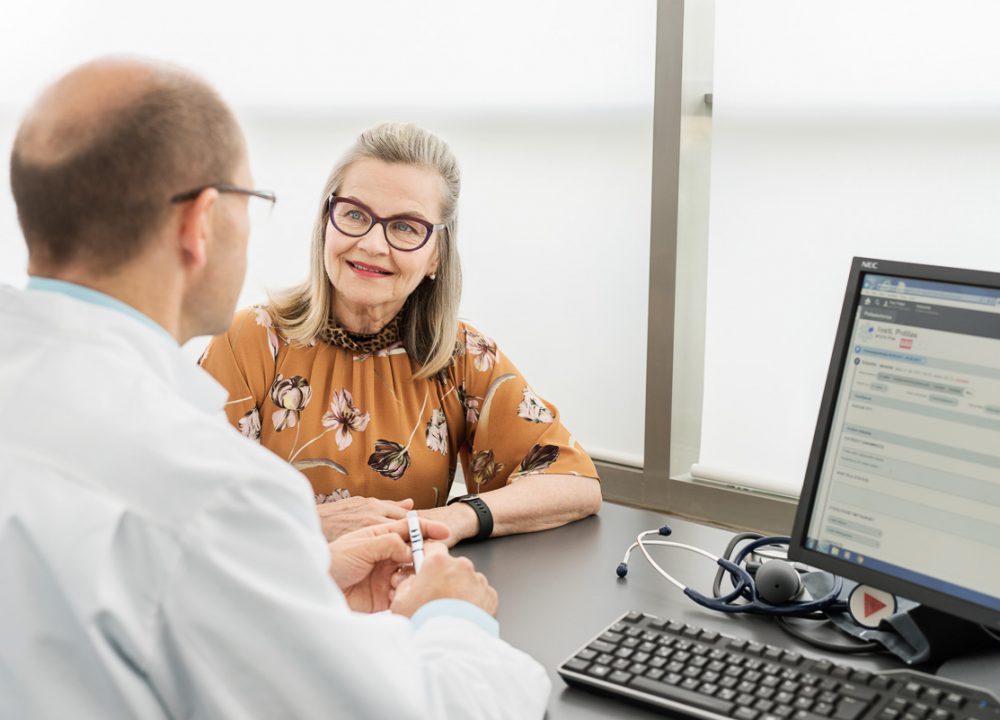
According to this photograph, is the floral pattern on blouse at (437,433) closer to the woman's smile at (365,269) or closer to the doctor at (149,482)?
the woman's smile at (365,269)

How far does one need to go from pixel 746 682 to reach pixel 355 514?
750 millimetres

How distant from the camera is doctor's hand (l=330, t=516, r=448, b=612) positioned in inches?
56.1

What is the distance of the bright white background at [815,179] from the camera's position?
7.55ft

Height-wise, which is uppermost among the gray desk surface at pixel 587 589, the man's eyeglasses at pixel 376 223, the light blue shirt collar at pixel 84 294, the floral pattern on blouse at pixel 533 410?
the man's eyeglasses at pixel 376 223

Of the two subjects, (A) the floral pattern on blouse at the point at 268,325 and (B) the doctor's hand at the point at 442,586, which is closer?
(B) the doctor's hand at the point at 442,586

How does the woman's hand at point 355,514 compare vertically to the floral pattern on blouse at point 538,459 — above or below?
below

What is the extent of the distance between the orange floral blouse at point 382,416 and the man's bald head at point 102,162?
98cm

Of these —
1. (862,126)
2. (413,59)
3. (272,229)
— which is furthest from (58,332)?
(272,229)

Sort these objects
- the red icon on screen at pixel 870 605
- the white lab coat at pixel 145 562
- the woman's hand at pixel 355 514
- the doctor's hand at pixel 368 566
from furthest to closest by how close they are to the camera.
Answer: the woman's hand at pixel 355 514 → the doctor's hand at pixel 368 566 → the red icon on screen at pixel 870 605 → the white lab coat at pixel 145 562

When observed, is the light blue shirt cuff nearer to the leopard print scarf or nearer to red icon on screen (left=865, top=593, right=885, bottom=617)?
red icon on screen (left=865, top=593, right=885, bottom=617)

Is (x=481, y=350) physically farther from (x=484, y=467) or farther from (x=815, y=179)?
(x=815, y=179)

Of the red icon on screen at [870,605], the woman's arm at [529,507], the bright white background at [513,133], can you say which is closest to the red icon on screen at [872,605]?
the red icon on screen at [870,605]

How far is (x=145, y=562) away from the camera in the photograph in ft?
2.64

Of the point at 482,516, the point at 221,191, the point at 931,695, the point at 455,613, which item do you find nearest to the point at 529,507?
the point at 482,516
